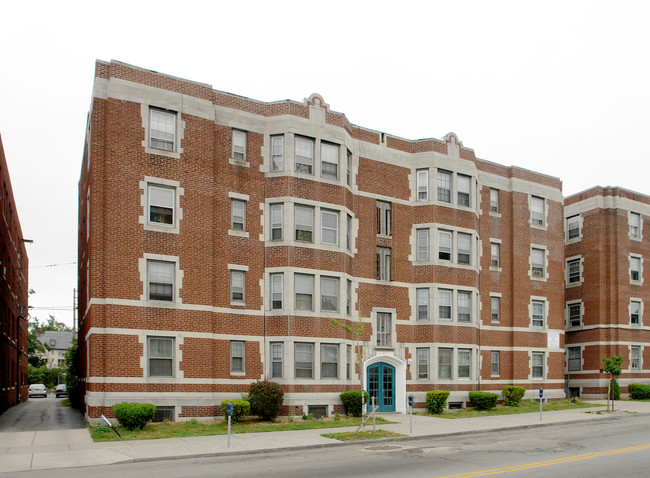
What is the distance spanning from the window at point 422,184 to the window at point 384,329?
6427 millimetres

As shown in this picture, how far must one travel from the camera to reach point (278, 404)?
84.7 feet

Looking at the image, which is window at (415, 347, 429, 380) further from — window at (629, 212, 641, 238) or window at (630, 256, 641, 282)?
window at (629, 212, 641, 238)

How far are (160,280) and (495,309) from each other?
63.9ft

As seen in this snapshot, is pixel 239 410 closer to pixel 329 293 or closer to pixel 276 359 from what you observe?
pixel 276 359

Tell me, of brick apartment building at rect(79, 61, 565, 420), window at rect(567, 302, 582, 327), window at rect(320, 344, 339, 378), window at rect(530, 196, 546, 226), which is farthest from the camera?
window at rect(567, 302, 582, 327)

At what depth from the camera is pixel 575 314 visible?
144ft

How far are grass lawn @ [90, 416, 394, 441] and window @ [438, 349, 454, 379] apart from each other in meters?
6.41

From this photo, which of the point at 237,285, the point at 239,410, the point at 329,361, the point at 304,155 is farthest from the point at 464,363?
the point at 304,155

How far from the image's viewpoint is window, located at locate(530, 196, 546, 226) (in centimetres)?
3822

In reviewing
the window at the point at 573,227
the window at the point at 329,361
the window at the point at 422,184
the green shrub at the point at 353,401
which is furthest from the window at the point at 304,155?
the window at the point at 573,227

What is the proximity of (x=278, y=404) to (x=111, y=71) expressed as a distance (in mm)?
14749

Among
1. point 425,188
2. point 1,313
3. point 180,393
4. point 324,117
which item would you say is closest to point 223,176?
point 324,117

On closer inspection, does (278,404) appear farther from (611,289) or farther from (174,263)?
(611,289)

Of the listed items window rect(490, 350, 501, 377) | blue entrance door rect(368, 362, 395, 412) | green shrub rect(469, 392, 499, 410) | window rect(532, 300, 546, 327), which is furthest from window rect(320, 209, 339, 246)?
window rect(532, 300, 546, 327)
